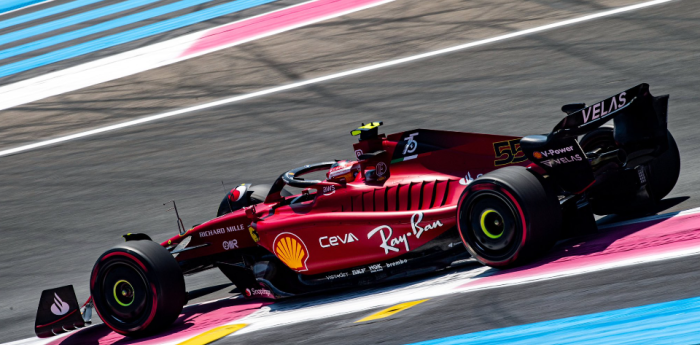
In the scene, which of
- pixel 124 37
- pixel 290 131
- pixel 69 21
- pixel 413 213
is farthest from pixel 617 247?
pixel 69 21

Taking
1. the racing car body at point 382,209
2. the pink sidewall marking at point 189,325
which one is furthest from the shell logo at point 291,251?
the pink sidewall marking at point 189,325

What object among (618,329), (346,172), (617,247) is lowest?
(618,329)

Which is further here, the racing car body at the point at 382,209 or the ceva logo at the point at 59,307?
the ceva logo at the point at 59,307

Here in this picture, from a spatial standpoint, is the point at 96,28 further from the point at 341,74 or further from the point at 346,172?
the point at 346,172

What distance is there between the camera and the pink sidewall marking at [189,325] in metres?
6.04

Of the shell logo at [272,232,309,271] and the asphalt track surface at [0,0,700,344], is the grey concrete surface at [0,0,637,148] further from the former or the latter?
the shell logo at [272,232,309,271]

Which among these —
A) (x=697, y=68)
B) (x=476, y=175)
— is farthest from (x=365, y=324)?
(x=697, y=68)

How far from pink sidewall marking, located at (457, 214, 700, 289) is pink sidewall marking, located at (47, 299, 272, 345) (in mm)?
2033

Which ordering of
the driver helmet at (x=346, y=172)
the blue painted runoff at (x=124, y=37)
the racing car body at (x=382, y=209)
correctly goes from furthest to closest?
the blue painted runoff at (x=124, y=37) < the driver helmet at (x=346, y=172) < the racing car body at (x=382, y=209)

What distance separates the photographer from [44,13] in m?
25.2

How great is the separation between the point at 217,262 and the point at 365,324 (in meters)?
2.20

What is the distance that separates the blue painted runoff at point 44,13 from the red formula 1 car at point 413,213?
2035 centimetres

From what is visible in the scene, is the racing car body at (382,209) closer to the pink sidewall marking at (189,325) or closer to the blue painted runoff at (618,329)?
the pink sidewall marking at (189,325)

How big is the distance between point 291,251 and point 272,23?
12990mm
